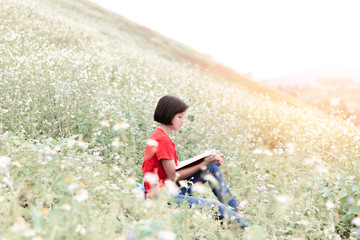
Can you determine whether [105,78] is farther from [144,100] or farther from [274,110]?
[274,110]

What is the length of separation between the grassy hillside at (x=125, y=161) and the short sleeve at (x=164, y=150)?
35cm

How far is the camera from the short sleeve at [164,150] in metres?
3.80

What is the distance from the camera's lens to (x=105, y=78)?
841 centimetres

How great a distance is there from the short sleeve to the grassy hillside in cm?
35

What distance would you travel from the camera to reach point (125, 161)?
518 centimetres

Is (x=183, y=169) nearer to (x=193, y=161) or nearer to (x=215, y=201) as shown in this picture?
(x=193, y=161)

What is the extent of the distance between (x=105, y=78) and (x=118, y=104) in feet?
6.15

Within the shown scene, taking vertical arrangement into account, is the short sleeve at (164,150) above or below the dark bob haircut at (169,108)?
below

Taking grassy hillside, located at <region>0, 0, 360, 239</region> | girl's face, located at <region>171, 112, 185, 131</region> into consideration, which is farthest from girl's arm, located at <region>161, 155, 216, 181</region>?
girl's face, located at <region>171, 112, 185, 131</region>

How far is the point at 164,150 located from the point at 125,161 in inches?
59.5

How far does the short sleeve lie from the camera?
12.5ft

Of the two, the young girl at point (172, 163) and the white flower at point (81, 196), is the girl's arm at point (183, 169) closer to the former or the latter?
the young girl at point (172, 163)

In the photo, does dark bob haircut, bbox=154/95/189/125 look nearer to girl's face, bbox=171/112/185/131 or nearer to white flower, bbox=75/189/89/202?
girl's face, bbox=171/112/185/131

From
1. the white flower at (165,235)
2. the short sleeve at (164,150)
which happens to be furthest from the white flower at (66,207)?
the short sleeve at (164,150)
